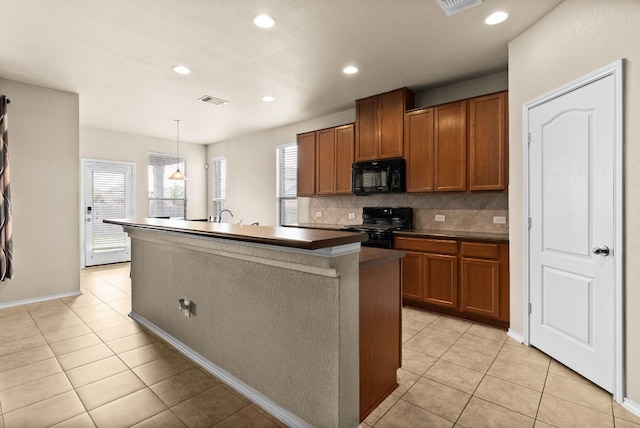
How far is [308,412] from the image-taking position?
1792 millimetres

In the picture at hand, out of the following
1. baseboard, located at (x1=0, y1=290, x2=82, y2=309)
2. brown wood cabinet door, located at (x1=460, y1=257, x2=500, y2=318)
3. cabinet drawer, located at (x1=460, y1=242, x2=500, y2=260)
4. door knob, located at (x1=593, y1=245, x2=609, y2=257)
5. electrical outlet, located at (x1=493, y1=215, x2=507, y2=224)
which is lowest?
baseboard, located at (x1=0, y1=290, x2=82, y2=309)

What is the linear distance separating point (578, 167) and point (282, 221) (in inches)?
198

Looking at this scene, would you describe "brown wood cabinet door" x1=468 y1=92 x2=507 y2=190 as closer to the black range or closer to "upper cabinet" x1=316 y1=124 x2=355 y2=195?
the black range

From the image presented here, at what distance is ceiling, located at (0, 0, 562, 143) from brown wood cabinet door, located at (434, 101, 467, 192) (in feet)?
1.57

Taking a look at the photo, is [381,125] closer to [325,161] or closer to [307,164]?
[325,161]

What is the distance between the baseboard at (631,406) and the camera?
198 cm

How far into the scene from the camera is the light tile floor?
6.34 feet

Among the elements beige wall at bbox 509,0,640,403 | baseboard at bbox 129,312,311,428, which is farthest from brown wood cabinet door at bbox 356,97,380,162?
baseboard at bbox 129,312,311,428

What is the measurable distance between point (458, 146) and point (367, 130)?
4.35 feet

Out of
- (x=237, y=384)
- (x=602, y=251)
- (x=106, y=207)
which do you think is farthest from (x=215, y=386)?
(x=106, y=207)

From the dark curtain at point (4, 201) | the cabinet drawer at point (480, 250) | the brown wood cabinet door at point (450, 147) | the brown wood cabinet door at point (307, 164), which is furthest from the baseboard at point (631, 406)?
the dark curtain at point (4, 201)

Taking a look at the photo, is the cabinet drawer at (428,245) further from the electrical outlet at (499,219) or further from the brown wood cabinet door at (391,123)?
the brown wood cabinet door at (391,123)

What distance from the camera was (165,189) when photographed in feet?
25.1

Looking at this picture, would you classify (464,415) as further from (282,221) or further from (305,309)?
(282,221)
